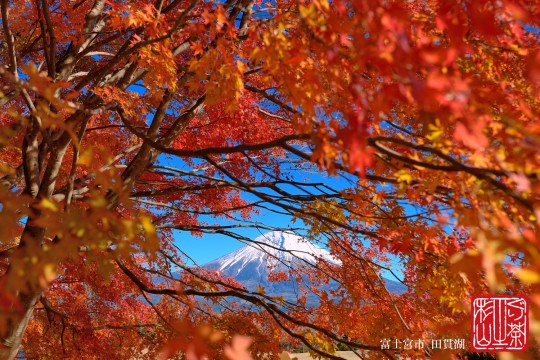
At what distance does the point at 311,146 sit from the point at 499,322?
96.2 inches

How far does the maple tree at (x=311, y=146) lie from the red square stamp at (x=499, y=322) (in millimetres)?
187

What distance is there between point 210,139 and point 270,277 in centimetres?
563

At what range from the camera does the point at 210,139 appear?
6738mm

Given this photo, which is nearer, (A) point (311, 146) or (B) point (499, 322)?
(A) point (311, 146)

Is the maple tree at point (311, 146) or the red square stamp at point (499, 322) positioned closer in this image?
the maple tree at point (311, 146)

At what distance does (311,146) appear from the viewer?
249cm

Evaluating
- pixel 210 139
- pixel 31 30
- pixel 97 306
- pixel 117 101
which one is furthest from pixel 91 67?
pixel 97 306

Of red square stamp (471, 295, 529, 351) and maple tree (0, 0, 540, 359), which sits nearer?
maple tree (0, 0, 540, 359)

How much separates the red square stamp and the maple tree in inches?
7.4

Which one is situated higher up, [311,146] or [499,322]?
[311,146]

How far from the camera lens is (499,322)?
3299 millimetres

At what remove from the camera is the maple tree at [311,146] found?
1.61 metres

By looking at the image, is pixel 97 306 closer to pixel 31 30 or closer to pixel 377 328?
pixel 31 30

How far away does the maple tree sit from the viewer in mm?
1609
